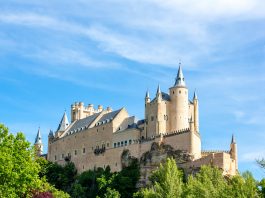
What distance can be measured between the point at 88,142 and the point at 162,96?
21.7m

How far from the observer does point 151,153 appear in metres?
120

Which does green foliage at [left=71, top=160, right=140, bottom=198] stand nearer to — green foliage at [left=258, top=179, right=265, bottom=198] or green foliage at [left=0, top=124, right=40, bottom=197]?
green foliage at [left=0, top=124, right=40, bottom=197]

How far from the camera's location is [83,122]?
146125mm

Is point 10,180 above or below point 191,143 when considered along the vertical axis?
below

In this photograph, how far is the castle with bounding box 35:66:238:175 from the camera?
11394 cm

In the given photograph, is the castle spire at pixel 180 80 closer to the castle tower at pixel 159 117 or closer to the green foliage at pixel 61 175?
the castle tower at pixel 159 117

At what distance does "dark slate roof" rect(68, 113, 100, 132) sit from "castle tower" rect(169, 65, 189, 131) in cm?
2509

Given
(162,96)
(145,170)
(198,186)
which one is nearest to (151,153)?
(145,170)

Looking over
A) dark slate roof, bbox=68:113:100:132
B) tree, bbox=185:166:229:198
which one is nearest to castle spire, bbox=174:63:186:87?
dark slate roof, bbox=68:113:100:132

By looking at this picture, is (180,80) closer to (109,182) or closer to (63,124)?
(109,182)

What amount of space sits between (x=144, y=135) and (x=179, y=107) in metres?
8.37

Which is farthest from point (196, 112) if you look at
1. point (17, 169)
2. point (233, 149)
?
point (17, 169)

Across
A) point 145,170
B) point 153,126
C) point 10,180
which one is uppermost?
point 153,126

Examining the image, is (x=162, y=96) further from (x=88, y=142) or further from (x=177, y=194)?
(x=177, y=194)
